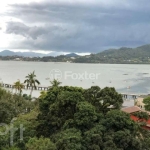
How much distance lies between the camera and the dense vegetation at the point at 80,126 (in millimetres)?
14914

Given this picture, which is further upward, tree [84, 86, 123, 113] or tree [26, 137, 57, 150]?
tree [84, 86, 123, 113]

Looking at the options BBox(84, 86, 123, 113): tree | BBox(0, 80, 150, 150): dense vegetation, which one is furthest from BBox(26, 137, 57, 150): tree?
BBox(84, 86, 123, 113): tree

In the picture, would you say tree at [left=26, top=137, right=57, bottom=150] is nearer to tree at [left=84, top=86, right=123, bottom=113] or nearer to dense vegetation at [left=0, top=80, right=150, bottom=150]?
dense vegetation at [left=0, top=80, right=150, bottom=150]

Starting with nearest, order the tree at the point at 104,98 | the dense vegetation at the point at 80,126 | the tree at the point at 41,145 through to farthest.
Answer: the tree at the point at 41,145 < the dense vegetation at the point at 80,126 < the tree at the point at 104,98

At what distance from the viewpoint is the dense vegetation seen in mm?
14914

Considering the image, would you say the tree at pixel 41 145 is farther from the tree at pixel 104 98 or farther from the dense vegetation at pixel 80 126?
the tree at pixel 104 98

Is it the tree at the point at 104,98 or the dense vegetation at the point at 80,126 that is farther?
the tree at the point at 104,98

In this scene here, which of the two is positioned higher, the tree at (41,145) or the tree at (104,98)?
the tree at (104,98)

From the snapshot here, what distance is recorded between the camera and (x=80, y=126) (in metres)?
16.7

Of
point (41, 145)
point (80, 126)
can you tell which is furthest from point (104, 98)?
point (41, 145)

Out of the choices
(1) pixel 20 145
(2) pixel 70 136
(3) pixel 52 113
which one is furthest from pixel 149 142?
(1) pixel 20 145

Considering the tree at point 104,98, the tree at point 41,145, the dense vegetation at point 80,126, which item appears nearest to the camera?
the tree at point 41,145

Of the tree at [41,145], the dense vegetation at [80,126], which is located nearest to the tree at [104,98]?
the dense vegetation at [80,126]

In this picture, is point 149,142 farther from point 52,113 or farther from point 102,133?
point 52,113
